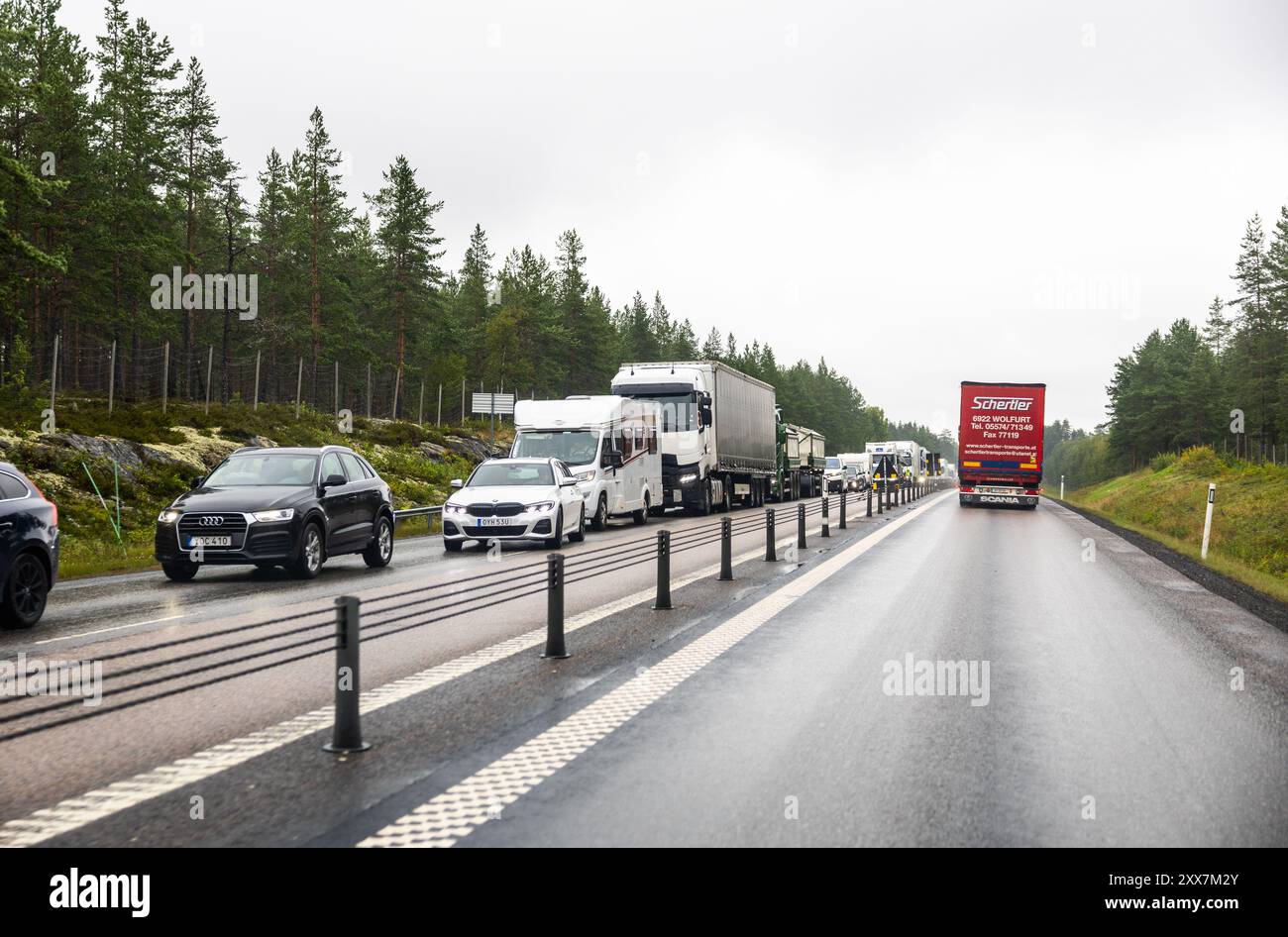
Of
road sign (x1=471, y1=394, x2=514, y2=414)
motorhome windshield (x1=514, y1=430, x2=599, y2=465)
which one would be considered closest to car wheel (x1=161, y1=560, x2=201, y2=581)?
motorhome windshield (x1=514, y1=430, x2=599, y2=465)

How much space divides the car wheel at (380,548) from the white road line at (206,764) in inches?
291

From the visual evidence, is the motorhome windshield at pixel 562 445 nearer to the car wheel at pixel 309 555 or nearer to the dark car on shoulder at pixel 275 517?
the dark car on shoulder at pixel 275 517

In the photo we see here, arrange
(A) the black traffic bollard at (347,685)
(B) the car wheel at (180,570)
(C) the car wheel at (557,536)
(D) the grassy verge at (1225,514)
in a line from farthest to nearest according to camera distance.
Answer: (D) the grassy verge at (1225,514) < (C) the car wheel at (557,536) < (B) the car wheel at (180,570) < (A) the black traffic bollard at (347,685)

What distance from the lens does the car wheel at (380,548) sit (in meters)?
15.7

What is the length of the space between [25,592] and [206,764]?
5.76 meters

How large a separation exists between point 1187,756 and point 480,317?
90.7 meters

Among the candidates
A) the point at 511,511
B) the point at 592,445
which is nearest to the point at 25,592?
the point at 511,511

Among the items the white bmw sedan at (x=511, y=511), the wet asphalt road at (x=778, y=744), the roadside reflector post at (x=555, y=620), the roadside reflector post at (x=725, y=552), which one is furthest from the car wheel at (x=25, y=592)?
the white bmw sedan at (x=511, y=511)

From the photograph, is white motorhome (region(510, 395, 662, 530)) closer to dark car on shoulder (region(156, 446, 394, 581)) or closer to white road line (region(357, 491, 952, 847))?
dark car on shoulder (region(156, 446, 394, 581))

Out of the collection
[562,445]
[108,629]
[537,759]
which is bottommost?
[108,629]

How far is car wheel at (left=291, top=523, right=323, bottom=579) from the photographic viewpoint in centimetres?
1370

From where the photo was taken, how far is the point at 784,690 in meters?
7.13

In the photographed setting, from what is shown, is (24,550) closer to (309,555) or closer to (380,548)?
(309,555)

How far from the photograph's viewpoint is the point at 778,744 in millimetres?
5680
